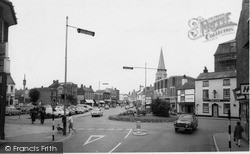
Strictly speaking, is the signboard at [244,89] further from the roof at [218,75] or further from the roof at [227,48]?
the roof at [227,48]

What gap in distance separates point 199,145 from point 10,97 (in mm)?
63346

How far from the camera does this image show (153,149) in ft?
50.9

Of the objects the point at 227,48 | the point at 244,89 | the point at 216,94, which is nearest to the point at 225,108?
the point at 216,94

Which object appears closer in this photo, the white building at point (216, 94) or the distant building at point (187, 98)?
the white building at point (216, 94)

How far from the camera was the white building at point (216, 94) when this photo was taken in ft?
160

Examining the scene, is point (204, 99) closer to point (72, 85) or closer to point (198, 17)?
point (198, 17)

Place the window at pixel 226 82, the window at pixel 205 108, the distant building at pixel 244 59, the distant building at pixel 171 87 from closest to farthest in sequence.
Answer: the distant building at pixel 244 59 → the window at pixel 226 82 → the window at pixel 205 108 → the distant building at pixel 171 87

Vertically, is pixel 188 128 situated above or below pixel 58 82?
below

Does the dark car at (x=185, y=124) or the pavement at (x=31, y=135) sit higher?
the dark car at (x=185, y=124)

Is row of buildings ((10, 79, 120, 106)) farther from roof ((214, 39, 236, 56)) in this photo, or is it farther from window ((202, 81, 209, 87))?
roof ((214, 39, 236, 56))

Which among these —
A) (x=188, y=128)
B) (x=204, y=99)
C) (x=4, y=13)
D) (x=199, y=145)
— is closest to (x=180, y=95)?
(x=204, y=99)

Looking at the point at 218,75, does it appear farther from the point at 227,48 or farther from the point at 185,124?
Result: the point at 185,124

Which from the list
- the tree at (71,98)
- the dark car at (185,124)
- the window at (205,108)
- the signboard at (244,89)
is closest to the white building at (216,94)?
the window at (205,108)

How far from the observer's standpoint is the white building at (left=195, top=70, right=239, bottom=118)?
4866 centimetres
